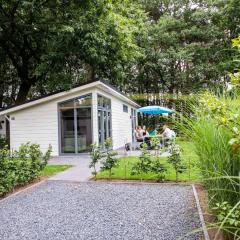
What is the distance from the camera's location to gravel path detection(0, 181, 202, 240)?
4133 mm

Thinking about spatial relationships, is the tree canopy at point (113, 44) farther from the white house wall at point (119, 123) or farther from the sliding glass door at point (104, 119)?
the sliding glass door at point (104, 119)

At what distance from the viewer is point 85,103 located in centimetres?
1363

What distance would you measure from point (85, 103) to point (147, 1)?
17.4 metres

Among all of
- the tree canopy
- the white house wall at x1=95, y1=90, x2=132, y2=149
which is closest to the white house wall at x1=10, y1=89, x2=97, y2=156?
the tree canopy

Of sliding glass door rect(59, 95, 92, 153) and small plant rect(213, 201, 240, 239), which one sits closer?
small plant rect(213, 201, 240, 239)

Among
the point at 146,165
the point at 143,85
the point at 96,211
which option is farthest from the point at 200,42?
the point at 96,211

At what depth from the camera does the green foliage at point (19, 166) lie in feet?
21.6

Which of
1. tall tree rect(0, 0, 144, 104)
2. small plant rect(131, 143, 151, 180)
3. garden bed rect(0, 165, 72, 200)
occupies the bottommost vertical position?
garden bed rect(0, 165, 72, 200)

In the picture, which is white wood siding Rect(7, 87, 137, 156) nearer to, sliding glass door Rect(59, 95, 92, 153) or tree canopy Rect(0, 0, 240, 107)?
sliding glass door Rect(59, 95, 92, 153)

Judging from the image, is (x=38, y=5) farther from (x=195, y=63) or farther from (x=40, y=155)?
(x=195, y=63)

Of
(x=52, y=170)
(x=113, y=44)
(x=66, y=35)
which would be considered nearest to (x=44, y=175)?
(x=52, y=170)

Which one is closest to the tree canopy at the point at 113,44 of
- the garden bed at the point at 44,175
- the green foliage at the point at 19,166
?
the garden bed at the point at 44,175

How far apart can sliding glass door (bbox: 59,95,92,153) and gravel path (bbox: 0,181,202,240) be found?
630 cm

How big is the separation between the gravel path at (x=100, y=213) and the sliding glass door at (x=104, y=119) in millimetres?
6891
